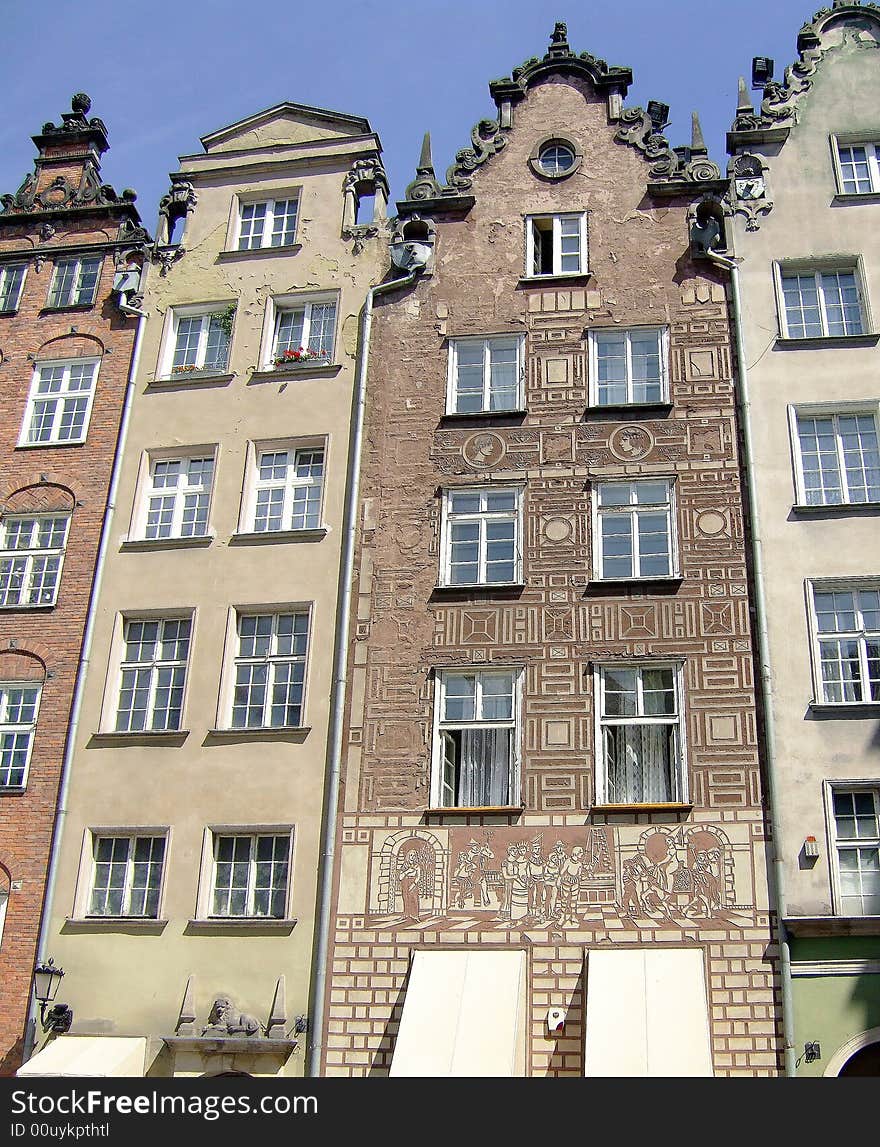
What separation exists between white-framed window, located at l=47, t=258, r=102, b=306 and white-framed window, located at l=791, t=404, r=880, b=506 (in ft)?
47.6

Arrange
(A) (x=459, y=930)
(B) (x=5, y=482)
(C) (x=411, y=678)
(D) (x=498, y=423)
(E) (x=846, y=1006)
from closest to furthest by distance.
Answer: (E) (x=846, y=1006) → (A) (x=459, y=930) → (C) (x=411, y=678) → (D) (x=498, y=423) → (B) (x=5, y=482)

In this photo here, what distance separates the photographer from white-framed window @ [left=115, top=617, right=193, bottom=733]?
2180 cm

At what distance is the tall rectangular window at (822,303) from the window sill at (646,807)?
892cm

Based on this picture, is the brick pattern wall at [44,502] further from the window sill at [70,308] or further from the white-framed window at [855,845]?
the white-framed window at [855,845]

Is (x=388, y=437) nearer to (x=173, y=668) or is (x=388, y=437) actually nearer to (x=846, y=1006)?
(x=173, y=668)

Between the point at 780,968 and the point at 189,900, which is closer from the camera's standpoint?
the point at 780,968

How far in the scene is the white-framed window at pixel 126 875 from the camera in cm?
2042

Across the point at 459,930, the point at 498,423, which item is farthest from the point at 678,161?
the point at 459,930

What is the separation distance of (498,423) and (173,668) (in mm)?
7223

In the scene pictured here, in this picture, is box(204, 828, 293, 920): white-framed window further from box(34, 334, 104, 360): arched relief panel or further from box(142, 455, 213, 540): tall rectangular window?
box(34, 334, 104, 360): arched relief panel

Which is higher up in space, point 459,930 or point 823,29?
point 823,29

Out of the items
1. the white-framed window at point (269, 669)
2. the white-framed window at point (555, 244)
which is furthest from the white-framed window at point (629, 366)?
the white-framed window at point (269, 669)

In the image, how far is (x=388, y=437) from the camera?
2336cm

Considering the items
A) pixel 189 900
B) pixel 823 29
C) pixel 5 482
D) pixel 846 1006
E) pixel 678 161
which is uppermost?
pixel 823 29
